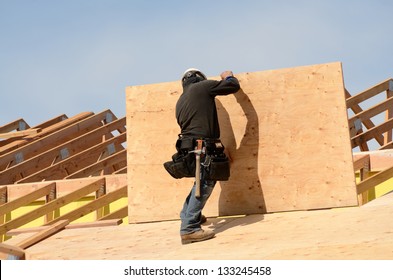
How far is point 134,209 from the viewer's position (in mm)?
8367

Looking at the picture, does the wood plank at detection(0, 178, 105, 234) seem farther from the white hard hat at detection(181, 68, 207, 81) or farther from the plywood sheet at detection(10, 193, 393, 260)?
the white hard hat at detection(181, 68, 207, 81)

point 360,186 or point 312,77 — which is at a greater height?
point 312,77

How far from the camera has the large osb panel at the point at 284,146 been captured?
752 cm

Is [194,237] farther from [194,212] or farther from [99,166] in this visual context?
[99,166]

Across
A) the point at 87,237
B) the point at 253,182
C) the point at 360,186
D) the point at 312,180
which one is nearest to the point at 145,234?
the point at 87,237

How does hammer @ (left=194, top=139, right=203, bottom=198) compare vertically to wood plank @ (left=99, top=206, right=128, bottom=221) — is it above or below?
above

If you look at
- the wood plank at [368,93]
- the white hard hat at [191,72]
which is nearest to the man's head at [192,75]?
the white hard hat at [191,72]

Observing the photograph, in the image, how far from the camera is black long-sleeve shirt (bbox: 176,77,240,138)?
6.97 metres

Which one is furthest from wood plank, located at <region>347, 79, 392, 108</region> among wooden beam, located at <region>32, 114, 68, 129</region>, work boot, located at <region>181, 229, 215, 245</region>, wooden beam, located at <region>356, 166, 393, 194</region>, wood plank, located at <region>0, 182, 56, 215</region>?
wooden beam, located at <region>32, 114, 68, 129</region>

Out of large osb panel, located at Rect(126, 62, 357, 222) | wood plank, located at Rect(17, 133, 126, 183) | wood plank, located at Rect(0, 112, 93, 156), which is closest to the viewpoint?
large osb panel, located at Rect(126, 62, 357, 222)
